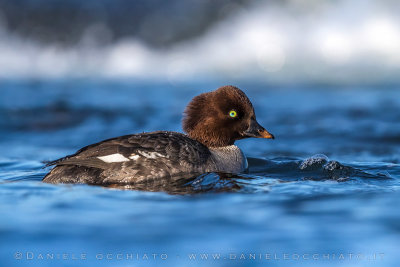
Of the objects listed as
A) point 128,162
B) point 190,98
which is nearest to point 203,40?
point 190,98

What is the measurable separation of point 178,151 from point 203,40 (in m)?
14.4

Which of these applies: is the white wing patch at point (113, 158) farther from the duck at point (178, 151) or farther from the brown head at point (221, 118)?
the brown head at point (221, 118)

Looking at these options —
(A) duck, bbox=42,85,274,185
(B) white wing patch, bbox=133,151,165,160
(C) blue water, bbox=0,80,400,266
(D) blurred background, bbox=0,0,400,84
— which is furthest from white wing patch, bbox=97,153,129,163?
(D) blurred background, bbox=0,0,400,84

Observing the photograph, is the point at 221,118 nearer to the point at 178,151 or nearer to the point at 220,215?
the point at 178,151

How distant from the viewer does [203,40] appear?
2073 centimetres

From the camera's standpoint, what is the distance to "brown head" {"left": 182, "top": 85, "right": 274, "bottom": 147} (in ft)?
24.7

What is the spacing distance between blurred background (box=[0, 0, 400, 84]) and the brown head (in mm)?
9994

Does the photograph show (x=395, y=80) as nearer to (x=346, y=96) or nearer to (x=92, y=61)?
(x=346, y=96)

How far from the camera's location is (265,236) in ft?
16.1

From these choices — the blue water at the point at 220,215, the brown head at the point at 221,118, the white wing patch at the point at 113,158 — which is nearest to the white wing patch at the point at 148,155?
the white wing patch at the point at 113,158

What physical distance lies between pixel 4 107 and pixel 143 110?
3.25 metres

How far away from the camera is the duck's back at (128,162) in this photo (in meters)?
6.45

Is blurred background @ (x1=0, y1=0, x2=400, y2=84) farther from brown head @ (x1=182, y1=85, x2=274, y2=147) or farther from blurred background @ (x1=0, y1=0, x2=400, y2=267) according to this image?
brown head @ (x1=182, y1=85, x2=274, y2=147)

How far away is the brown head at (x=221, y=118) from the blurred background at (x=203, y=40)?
9.99 meters
